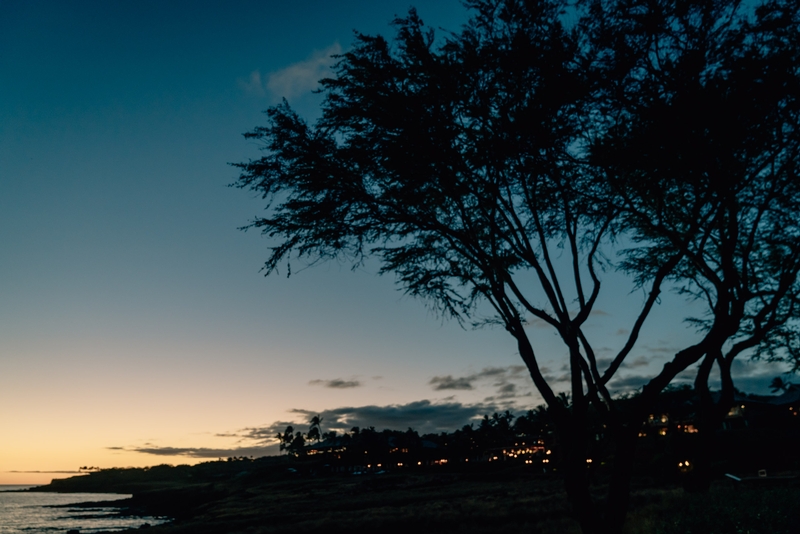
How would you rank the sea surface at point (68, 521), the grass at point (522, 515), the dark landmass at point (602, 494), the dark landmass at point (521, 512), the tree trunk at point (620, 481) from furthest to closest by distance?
the sea surface at point (68, 521) < the dark landmass at point (602, 494) < the dark landmass at point (521, 512) < the grass at point (522, 515) < the tree trunk at point (620, 481)

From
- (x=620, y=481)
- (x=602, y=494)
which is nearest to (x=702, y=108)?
(x=620, y=481)

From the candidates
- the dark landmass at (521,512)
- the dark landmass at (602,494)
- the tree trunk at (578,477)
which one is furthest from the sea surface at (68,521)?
the tree trunk at (578,477)

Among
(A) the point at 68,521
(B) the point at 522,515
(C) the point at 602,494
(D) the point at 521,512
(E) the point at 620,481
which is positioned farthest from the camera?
(A) the point at 68,521

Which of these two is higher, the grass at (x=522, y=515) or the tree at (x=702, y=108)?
the tree at (x=702, y=108)

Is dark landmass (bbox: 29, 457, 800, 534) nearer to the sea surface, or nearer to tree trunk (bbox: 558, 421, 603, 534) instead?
tree trunk (bbox: 558, 421, 603, 534)

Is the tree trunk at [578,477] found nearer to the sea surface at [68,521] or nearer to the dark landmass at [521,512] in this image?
the dark landmass at [521,512]

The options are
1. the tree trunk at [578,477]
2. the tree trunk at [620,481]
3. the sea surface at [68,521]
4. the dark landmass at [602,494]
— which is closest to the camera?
the tree trunk at [620,481]

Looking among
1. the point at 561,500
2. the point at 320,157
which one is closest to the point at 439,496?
the point at 561,500

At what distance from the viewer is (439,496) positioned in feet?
121

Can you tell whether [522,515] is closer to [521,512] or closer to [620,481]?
[521,512]

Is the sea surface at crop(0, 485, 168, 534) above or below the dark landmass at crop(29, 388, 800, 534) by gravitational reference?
below

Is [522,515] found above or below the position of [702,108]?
below

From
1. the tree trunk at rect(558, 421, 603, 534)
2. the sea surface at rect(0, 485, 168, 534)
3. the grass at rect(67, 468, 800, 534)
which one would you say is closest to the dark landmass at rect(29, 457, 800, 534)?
the grass at rect(67, 468, 800, 534)

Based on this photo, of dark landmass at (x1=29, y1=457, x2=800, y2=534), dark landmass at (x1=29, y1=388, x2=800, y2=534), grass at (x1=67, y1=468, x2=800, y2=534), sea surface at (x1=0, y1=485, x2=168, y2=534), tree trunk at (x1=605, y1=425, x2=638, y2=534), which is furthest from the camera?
sea surface at (x1=0, y1=485, x2=168, y2=534)
